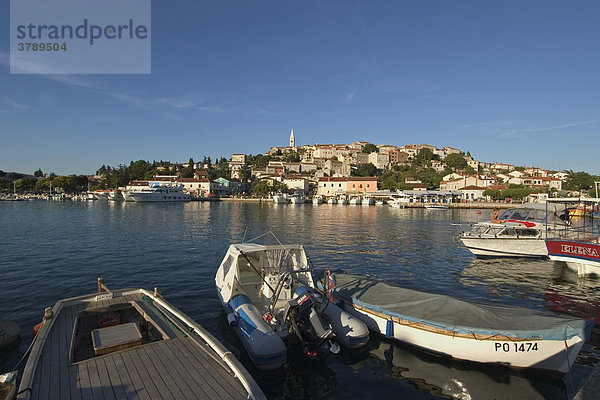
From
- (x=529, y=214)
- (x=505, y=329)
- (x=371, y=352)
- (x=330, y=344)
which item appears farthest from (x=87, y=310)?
(x=529, y=214)

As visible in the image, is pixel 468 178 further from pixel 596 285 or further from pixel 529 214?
pixel 596 285

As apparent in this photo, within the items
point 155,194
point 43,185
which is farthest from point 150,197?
point 43,185

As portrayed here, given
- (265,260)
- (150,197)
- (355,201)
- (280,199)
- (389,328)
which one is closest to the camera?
(389,328)

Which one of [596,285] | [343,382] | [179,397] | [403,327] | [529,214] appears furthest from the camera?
[529,214]

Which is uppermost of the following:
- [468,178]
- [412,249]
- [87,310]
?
[468,178]

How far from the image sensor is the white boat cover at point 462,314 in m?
7.74

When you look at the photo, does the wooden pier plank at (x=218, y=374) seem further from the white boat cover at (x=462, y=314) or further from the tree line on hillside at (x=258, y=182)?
the tree line on hillside at (x=258, y=182)

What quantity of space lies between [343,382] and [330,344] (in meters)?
1.06

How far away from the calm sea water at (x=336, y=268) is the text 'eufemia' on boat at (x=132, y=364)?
2208 mm

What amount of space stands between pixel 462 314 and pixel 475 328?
0.80 m

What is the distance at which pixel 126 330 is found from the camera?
7.55m

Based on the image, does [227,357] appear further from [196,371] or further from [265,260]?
[265,260]

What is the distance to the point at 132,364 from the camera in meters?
6.22

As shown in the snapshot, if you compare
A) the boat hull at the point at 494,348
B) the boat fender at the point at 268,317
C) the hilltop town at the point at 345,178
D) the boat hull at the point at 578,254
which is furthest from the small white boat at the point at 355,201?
the boat fender at the point at 268,317
